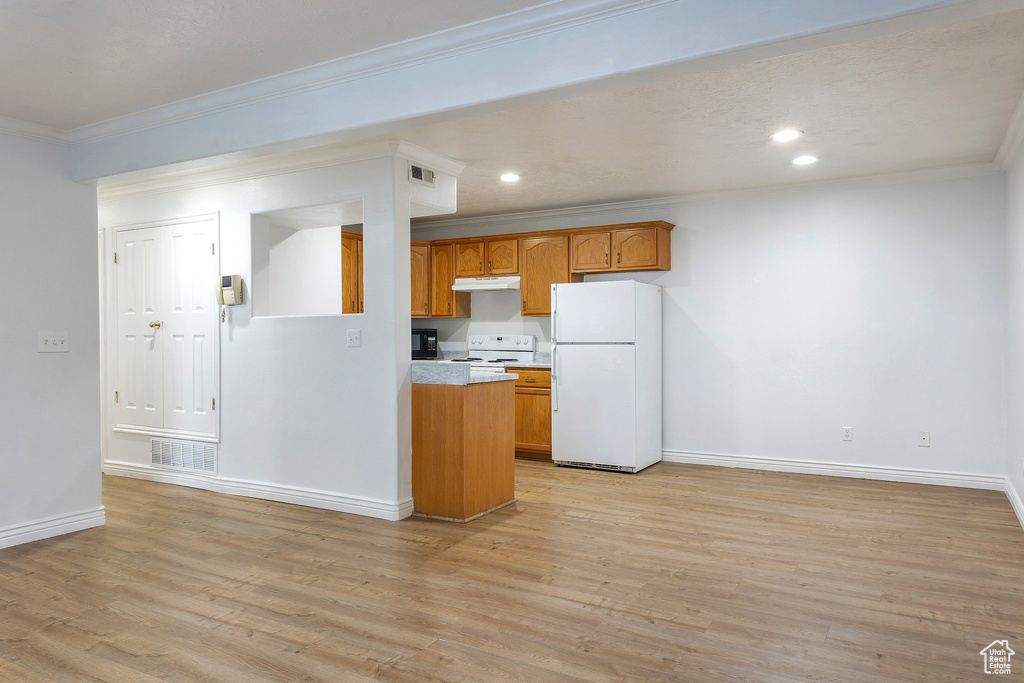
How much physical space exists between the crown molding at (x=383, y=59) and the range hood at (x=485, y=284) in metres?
3.43

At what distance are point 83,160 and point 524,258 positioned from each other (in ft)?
12.1

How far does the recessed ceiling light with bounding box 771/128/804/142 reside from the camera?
4172 mm

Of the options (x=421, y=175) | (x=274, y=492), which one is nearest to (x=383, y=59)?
(x=421, y=175)

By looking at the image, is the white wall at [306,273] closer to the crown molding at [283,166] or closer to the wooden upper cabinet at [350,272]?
the crown molding at [283,166]

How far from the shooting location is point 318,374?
4469 millimetres

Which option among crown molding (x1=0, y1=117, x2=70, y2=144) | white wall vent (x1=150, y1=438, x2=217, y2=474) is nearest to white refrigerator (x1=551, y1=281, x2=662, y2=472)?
white wall vent (x1=150, y1=438, x2=217, y2=474)

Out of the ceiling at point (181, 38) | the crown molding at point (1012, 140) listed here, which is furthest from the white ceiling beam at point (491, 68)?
the crown molding at point (1012, 140)

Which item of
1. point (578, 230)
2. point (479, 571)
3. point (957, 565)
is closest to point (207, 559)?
point (479, 571)

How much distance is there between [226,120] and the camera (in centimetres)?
357

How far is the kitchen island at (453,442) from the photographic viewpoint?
13.6 feet

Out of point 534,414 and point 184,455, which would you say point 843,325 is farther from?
point 184,455

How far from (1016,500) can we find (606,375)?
9.49ft

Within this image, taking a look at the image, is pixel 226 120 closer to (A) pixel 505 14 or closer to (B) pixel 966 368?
(A) pixel 505 14

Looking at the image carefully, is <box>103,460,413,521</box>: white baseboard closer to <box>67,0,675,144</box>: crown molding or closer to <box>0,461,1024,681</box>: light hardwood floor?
<box>0,461,1024,681</box>: light hardwood floor
